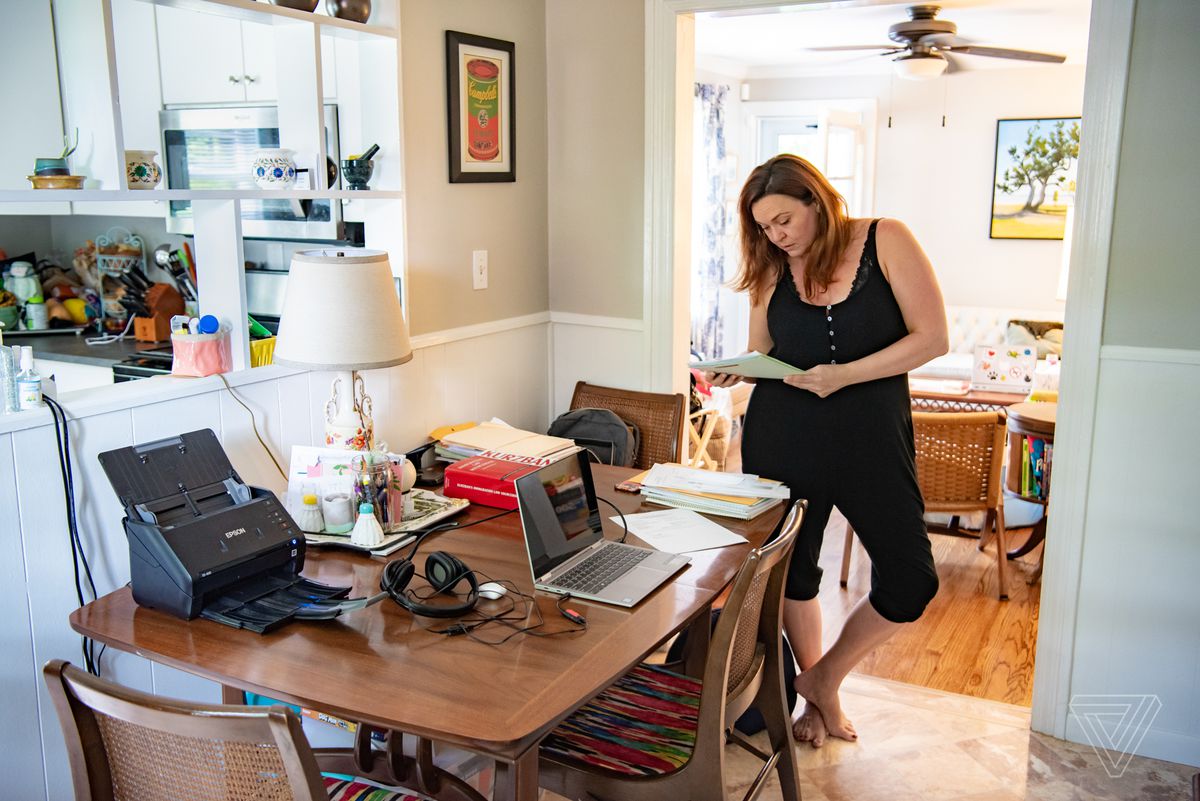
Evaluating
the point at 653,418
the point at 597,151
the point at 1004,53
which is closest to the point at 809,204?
the point at 653,418

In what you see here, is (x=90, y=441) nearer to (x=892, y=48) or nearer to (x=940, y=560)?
(x=940, y=560)

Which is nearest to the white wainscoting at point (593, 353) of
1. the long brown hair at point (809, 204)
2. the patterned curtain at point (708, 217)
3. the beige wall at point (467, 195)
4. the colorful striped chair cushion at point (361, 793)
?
the beige wall at point (467, 195)

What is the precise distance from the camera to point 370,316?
7.43 feet

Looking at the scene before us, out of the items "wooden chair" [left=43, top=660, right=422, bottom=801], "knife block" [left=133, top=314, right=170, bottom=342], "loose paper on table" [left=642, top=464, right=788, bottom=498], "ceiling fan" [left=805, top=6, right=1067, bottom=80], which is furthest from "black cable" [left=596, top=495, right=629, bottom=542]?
"ceiling fan" [left=805, top=6, right=1067, bottom=80]

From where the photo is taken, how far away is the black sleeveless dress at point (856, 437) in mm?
2500

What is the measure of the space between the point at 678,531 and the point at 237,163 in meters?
2.11

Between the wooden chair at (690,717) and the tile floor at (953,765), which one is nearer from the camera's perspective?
the wooden chair at (690,717)

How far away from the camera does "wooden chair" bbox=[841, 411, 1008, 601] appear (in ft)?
13.4

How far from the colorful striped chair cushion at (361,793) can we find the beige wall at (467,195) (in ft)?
4.92

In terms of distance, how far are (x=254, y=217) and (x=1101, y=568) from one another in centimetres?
269

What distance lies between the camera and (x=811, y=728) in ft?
9.15

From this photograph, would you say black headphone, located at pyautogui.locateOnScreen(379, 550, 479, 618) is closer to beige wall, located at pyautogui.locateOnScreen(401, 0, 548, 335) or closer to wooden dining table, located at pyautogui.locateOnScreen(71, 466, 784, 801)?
wooden dining table, located at pyautogui.locateOnScreen(71, 466, 784, 801)

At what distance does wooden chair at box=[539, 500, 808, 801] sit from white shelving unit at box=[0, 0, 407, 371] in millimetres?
1201

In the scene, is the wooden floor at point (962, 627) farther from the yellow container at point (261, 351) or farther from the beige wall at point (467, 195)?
the yellow container at point (261, 351)
